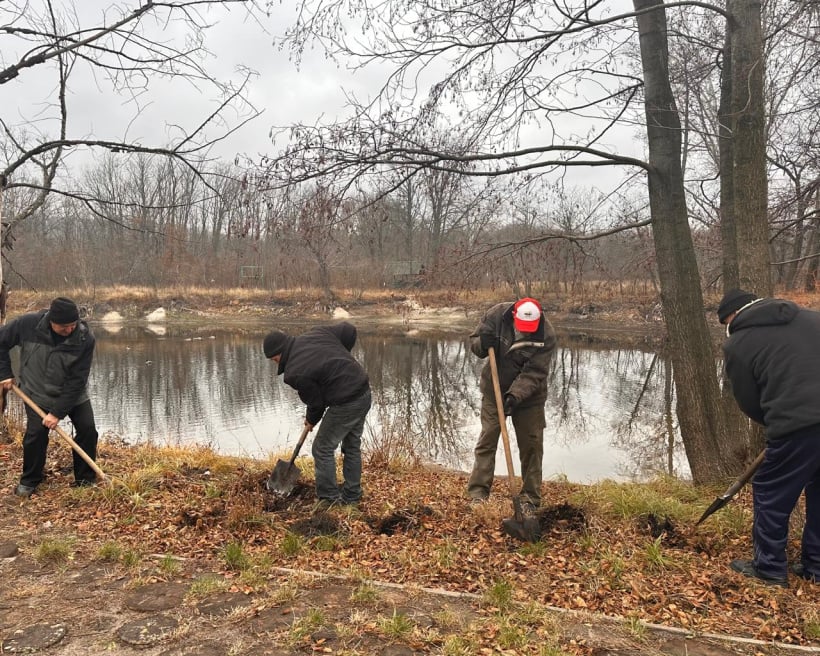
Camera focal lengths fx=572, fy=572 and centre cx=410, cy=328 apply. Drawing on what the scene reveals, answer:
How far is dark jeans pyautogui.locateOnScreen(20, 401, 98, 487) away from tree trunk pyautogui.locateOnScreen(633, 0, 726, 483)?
234 inches

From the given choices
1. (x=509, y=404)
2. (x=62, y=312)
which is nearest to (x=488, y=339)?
(x=509, y=404)

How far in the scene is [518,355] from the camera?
5.05m

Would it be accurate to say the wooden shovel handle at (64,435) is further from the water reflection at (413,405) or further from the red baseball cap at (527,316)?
the red baseball cap at (527,316)

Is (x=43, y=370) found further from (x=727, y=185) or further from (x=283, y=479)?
(x=727, y=185)

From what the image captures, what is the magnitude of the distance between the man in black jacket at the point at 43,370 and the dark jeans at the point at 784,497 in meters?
5.52

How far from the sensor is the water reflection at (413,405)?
9.45 metres

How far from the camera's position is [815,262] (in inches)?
592

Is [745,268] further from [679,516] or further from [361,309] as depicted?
[361,309]

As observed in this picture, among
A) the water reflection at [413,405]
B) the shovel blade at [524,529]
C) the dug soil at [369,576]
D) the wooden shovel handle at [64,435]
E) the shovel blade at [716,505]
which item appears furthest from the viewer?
the water reflection at [413,405]

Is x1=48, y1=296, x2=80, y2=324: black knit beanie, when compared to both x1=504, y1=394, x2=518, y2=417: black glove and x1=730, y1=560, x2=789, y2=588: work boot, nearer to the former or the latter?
x1=504, y1=394, x2=518, y2=417: black glove

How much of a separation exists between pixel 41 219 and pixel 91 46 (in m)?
49.5

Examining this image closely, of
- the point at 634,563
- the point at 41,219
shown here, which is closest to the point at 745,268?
the point at 634,563

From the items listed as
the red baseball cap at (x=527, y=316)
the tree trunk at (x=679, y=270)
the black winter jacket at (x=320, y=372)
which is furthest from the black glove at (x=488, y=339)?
the tree trunk at (x=679, y=270)

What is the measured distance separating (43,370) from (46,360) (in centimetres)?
10
